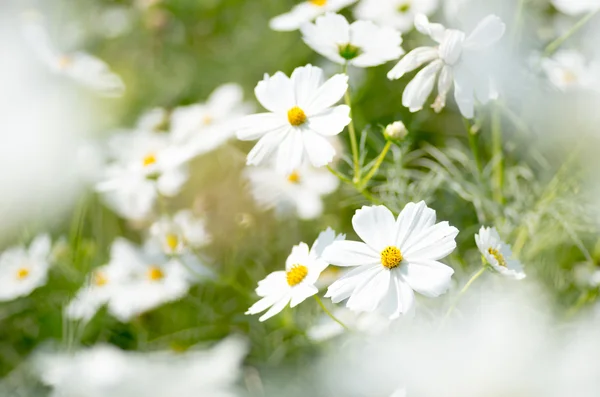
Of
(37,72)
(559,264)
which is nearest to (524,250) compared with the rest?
(559,264)

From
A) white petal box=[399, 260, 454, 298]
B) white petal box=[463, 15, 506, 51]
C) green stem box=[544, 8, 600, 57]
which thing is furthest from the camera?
green stem box=[544, 8, 600, 57]

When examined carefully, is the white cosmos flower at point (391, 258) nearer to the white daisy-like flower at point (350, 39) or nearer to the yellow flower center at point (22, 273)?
the white daisy-like flower at point (350, 39)

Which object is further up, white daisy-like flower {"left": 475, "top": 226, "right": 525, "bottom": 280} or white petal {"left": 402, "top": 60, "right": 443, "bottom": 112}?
white petal {"left": 402, "top": 60, "right": 443, "bottom": 112}

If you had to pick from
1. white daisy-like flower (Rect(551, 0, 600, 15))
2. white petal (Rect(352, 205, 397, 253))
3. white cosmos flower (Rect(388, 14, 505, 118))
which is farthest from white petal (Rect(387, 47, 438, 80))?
white daisy-like flower (Rect(551, 0, 600, 15))

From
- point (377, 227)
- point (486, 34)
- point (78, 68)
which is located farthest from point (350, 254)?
point (78, 68)

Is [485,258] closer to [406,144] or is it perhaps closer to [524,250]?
[406,144]

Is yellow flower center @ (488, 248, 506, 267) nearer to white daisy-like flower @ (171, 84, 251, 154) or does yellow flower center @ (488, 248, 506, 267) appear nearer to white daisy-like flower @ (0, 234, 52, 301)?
white daisy-like flower @ (171, 84, 251, 154)

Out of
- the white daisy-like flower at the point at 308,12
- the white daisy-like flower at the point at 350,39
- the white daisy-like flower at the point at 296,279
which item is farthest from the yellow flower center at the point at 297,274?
the white daisy-like flower at the point at 308,12

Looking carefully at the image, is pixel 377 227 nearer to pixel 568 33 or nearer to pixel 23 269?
pixel 568 33
